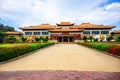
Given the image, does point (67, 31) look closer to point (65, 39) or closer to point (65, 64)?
point (65, 39)

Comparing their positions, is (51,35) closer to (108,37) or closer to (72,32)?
(72,32)

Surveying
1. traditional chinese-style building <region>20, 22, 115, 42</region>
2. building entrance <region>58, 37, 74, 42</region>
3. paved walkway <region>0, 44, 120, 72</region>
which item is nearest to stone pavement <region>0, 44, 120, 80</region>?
paved walkway <region>0, 44, 120, 72</region>

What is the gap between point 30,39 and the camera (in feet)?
152

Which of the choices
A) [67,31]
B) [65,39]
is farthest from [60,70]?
[65,39]

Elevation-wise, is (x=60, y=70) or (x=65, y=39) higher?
(x=65, y=39)

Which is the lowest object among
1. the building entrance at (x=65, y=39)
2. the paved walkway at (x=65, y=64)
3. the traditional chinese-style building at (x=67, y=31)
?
the paved walkway at (x=65, y=64)

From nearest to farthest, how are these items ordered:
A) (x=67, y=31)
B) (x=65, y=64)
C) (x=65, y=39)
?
(x=65, y=64)
(x=67, y=31)
(x=65, y=39)

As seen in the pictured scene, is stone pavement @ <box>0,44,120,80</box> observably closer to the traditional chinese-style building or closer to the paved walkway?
the paved walkway

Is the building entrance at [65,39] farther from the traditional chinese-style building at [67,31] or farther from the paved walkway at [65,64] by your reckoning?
the paved walkway at [65,64]

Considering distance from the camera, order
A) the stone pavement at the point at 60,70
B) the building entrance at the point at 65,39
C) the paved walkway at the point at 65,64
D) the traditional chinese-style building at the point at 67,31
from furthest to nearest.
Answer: the building entrance at the point at 65,39, the traditional chinese-style building at the point at 67,31, the paved walkway at the point at 65,64, the stone pavement at the point at 60,70

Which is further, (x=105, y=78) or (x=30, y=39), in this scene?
(x=30, y=39)

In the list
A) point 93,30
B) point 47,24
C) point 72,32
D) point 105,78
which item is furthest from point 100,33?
point 105,78

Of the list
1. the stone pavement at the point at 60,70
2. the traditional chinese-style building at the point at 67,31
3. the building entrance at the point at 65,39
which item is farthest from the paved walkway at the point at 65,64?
the building entrance at the point at 65,39

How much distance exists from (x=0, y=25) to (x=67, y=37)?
40.3m
